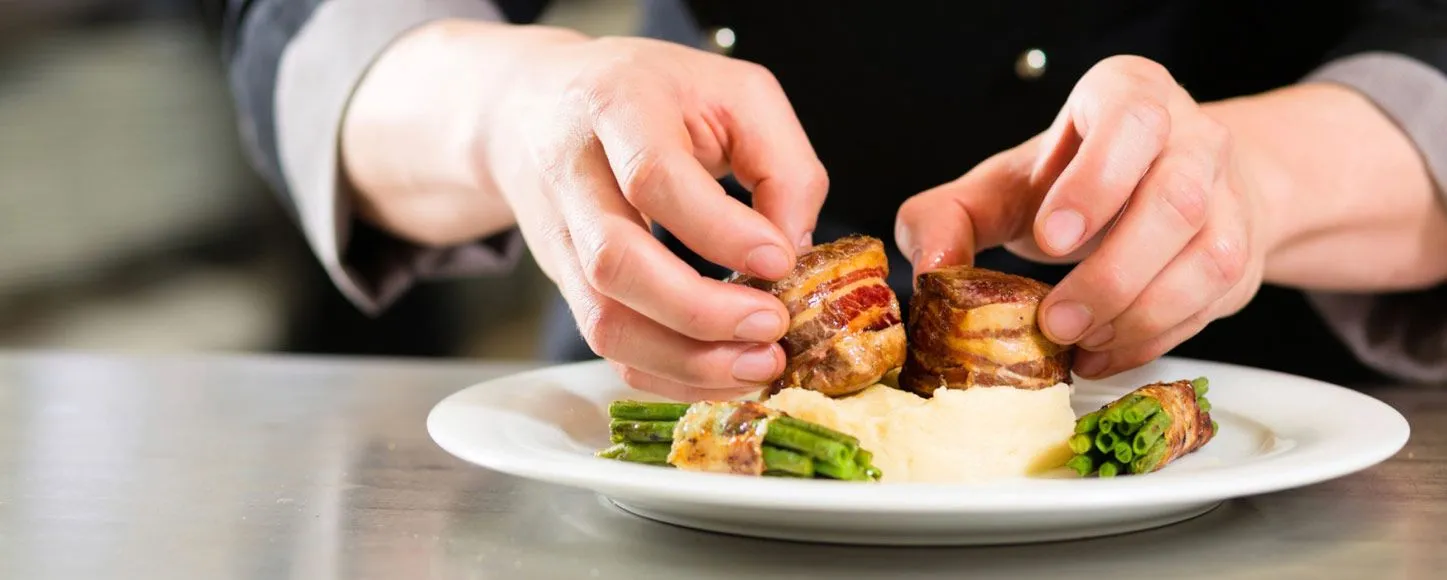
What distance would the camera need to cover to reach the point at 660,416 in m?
1.25

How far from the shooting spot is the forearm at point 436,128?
1.77 metres

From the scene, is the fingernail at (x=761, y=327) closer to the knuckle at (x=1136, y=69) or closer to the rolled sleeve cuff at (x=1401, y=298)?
the knuckle at (x=1136, y=69)

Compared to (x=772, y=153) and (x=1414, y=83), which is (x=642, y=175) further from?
(x=1414, y=83)

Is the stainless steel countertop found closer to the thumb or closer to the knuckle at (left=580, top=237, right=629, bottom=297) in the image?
the knuckle at (left=580, top=237, right=629, bottom=297)

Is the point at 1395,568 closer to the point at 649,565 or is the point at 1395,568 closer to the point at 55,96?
the point at 649,565

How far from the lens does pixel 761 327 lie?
1.26m

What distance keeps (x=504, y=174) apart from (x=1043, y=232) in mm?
618

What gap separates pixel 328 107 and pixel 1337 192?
1509 millimetres

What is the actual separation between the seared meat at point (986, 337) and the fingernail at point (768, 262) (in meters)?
0.20

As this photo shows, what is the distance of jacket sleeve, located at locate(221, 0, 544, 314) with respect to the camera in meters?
2.21

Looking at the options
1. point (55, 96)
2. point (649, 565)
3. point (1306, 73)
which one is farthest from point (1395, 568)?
point (55, 96)

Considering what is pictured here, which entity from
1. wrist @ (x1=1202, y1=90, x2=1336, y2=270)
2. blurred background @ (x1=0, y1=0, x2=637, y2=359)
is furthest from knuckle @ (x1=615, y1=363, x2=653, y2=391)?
blurred background @ (x1=0, y1=0, x2=637, y2=359)

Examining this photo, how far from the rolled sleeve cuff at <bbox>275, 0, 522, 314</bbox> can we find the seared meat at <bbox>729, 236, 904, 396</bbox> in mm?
1062

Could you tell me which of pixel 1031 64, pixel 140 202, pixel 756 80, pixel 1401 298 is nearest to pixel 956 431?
pixel 756 80
